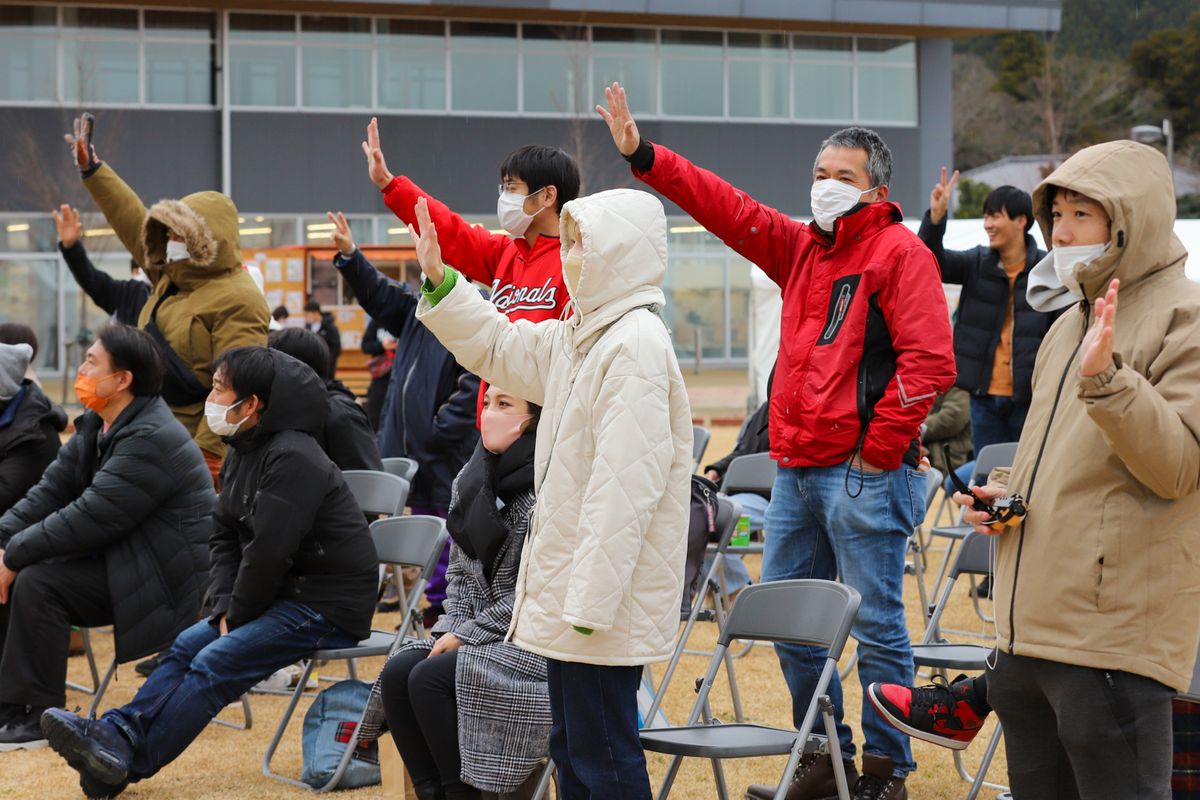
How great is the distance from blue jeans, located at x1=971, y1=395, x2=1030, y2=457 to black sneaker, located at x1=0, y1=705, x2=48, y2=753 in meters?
4.49

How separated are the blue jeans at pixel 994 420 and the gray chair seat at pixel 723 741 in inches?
141

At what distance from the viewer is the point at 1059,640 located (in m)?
3.04

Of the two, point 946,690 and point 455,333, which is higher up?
point 455,333

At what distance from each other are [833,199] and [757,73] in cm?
2555

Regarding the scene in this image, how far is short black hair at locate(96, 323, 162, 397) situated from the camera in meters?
5.86

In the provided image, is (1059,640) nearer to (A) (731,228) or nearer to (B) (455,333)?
(B) (455,333)

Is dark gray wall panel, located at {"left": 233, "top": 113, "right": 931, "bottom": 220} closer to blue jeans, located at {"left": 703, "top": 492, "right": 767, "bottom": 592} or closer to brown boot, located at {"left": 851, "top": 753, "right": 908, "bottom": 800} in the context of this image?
blue jeans, located at {"left": 703, "top": 492, "right": 767, "bottom": 592}

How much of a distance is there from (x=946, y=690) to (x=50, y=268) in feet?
82.3

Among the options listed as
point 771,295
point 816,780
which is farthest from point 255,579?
point 771,295

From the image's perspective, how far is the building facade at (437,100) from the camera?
25.6m

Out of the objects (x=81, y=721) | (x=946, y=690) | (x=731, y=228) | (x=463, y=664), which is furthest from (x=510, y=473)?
(x=81, y=721)

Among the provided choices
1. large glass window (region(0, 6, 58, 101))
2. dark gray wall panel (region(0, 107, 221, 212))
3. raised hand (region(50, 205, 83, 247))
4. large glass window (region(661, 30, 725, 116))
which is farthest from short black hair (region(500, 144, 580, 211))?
large glass window (region(661, 30, 725, 116))

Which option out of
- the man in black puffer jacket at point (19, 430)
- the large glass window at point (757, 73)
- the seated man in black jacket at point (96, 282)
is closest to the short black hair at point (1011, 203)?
the seated man in black jacket at point (96, 282)

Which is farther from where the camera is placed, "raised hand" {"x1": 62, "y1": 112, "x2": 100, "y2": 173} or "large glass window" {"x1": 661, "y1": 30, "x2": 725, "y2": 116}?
"large glass window" {"x1": 661, "y1": 30, "x2": 725, "y2": 116}
